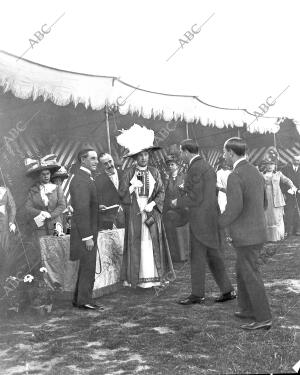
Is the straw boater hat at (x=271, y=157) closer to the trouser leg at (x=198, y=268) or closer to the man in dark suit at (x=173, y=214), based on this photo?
the man in dark suit at (x=173, y=214)

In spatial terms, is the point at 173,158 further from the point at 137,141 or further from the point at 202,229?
the point at 202,229

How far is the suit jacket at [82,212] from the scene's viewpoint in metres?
4.51

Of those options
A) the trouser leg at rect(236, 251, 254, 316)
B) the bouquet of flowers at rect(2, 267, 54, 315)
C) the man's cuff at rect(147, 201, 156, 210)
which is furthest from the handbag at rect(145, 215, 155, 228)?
the trouser leg at rect(236, 251, 254, 316)

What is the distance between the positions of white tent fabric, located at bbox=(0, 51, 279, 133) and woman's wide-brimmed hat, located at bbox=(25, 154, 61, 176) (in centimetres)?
84

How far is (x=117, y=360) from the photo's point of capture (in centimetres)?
311

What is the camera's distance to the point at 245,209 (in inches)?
148

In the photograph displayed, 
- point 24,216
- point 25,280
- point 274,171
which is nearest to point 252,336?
point 25,280

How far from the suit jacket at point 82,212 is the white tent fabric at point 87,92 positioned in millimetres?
1296

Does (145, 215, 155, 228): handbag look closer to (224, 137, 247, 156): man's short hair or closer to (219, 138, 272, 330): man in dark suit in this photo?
(219, 138, 272, 330): man in dark suit

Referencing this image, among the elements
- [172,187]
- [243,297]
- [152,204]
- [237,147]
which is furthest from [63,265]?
[172,187]

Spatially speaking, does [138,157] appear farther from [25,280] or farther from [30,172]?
[25,280]

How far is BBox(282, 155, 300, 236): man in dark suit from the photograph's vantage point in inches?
350

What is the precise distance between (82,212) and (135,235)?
97 cm

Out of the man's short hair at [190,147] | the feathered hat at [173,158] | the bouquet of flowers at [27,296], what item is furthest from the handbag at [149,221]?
the feathered hat at [173,158]
